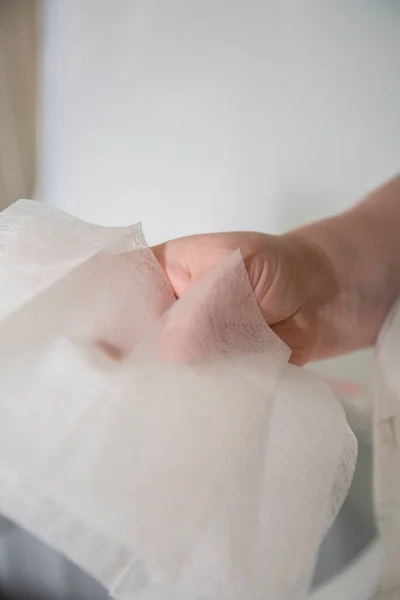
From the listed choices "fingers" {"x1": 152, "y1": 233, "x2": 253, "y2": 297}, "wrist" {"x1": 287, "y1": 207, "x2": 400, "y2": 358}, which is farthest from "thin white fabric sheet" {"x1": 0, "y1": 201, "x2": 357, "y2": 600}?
"wrist" {"x1": 287, "y1": 207, "x2": 400, "y2": 358}

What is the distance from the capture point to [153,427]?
0.19m

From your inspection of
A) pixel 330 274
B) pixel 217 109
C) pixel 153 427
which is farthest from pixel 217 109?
pixel 153 427

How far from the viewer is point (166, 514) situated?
18 centimetres

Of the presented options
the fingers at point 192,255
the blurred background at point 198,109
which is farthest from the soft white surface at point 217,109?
the fingers at point 192,255

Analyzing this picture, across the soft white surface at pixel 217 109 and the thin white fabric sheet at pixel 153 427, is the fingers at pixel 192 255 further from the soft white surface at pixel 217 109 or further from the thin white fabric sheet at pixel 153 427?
the soft white surface at pixel 217 109

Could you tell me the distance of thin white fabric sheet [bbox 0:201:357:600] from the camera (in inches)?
7.1

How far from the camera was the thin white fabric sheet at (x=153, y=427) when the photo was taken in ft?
0.59

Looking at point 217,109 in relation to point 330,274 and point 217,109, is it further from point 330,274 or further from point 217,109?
point 330,274

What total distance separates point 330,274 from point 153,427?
0.19 metres

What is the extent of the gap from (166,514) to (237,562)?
0.11ft

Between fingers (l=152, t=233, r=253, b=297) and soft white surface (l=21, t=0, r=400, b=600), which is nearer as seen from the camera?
fingers (l=152, t=233, r=253, b=297)

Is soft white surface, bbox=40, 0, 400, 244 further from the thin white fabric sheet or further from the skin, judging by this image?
the thin white fabric sheet

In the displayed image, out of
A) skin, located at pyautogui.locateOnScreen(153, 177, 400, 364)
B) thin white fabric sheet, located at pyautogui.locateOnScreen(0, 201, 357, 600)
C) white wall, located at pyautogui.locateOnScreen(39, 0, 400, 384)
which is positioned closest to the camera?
thin white fabric sheet, located at pyautogui.locateOnScreen(0, 201, 357, 600)

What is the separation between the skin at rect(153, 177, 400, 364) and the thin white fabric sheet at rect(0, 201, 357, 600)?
0.05 metres
